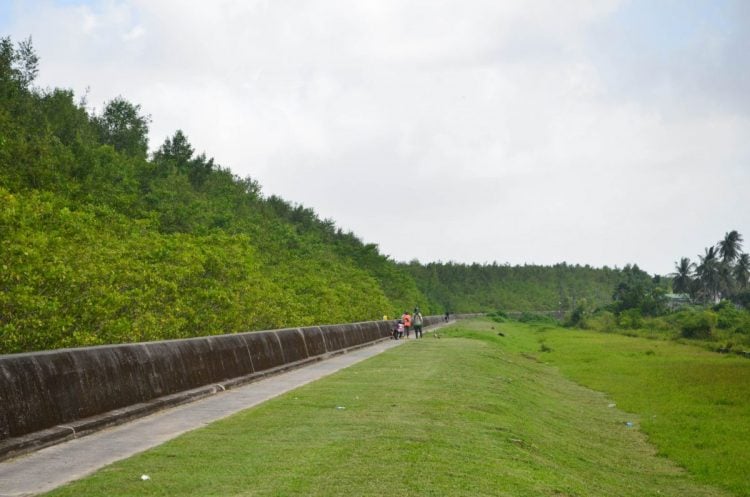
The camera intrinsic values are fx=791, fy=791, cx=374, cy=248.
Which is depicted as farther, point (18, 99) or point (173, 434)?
point (18, 99)

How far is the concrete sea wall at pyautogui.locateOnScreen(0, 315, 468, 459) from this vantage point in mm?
9406

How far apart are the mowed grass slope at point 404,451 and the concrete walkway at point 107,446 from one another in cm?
38

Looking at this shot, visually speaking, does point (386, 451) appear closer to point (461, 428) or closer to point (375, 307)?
point (461, 428)

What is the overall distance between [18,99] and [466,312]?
137 metres

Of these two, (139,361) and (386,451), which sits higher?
(139,361)

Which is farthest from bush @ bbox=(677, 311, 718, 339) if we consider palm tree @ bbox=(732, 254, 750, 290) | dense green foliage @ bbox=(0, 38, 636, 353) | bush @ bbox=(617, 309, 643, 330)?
palm tree @ bbox=(732, 254, 750, 290)

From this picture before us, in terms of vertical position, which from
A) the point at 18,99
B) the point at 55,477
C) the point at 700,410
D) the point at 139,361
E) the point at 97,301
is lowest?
the point at 700,410

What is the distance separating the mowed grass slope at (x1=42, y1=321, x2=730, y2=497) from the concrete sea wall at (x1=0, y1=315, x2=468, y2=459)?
5.45 ft

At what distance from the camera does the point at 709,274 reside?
137625 mm

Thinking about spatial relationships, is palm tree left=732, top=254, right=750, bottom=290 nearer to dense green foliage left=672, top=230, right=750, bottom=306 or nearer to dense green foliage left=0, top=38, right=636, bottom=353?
dense green foliage left=672, top=230, right=750, bottom=306

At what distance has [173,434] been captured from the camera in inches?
410

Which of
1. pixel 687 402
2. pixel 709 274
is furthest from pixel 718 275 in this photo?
pixel 687 402

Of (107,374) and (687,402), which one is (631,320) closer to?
(687,402)

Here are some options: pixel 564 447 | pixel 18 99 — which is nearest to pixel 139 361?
pixel 564 447
